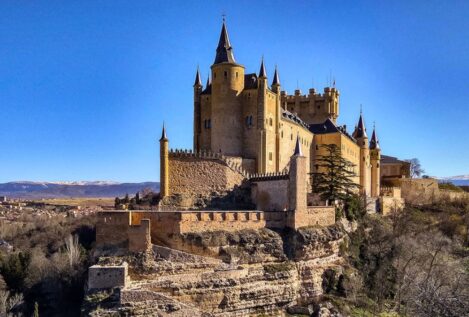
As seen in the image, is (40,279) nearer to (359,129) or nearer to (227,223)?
(227,223)

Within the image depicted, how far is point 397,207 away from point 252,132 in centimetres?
2201

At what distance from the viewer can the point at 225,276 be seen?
31.6 meters

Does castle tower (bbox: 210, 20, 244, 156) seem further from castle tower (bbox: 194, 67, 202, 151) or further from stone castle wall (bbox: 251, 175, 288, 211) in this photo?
stone castle wall (bbox: 251, 175, 288, 211)

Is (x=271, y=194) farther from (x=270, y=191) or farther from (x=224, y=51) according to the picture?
(x=224, y=51)

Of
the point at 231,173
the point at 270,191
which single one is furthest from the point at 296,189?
the point at 231,173

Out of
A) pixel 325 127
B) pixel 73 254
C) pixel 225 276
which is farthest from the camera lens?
pixel 325 127

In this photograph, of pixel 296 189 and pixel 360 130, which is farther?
pixel 360 130

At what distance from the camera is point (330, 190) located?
42.9 m

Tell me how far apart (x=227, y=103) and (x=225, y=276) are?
16695 mm

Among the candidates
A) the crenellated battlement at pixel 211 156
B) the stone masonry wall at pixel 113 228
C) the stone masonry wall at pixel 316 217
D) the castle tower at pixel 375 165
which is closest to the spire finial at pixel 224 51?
the crenellated battlement at pixel 211 156

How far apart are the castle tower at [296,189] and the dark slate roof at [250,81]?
32.2 ft

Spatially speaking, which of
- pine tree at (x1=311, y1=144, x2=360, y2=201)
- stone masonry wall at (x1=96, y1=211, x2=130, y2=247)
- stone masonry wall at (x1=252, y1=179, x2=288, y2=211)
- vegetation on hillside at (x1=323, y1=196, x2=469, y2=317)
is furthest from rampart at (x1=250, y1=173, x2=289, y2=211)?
stone masonry wall at (x1=96, y1=211, x2=130, y2=247)

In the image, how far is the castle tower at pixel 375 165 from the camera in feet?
199

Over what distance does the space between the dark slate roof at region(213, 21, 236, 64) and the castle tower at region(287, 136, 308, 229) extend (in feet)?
38.9
